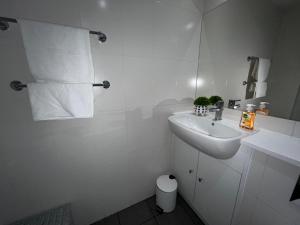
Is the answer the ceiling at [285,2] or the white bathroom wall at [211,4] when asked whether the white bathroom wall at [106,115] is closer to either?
the white bathroom wall at [211,4]

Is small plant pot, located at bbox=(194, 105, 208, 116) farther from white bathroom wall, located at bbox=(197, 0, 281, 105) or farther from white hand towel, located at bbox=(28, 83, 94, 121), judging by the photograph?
white hand towel, located at bbox=(28, 83, 94, 121)

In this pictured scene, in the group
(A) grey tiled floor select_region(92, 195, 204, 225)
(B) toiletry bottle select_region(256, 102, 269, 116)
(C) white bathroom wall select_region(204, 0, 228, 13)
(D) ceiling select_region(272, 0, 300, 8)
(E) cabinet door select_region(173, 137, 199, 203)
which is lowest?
(A) grey tiled floor select_region(92, 195, 204, 225)

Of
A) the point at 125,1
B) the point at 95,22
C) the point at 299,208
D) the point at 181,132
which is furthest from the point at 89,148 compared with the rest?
the point at 299,208

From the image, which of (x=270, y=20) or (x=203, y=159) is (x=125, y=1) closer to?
(x=270, y=20)

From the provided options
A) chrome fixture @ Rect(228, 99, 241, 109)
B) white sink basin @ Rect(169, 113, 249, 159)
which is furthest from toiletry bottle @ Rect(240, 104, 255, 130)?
chrome fixture @ Rect(228, 99, 241, 109)

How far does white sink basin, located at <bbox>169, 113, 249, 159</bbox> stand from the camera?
28.7 inches

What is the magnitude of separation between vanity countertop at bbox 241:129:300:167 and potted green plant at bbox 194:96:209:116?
45 centimetres

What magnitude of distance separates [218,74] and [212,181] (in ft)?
3.17

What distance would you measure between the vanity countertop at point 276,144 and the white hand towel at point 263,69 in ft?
1.26

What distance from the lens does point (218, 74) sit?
1244 mm

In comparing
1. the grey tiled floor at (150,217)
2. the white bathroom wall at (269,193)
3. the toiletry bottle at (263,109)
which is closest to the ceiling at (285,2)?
the toiletry bottle at (263,109)

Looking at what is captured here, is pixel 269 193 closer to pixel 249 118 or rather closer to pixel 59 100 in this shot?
pixel 249 118

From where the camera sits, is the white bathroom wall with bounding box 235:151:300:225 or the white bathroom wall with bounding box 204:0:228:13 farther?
the white bathroom wall with bounding box 204:0:228:13

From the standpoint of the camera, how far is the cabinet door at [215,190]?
2.81 feet
